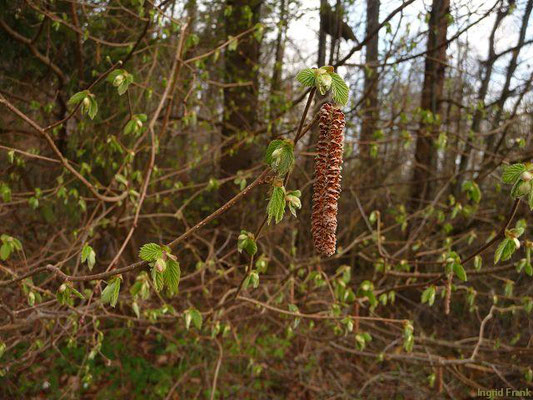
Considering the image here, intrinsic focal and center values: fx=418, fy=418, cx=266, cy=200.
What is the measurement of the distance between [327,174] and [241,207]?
431 centimetres

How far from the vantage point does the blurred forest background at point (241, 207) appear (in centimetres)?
343

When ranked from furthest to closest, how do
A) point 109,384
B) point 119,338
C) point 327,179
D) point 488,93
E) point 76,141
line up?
point 488,93, point 119,338, point 109,384, point 76,141, point 327,179

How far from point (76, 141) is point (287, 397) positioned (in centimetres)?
335

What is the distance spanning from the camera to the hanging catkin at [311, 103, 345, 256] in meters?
1.10

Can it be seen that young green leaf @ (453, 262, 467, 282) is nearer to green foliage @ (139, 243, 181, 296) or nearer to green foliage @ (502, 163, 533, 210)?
green foliage @ (502, 163, 533, 210)

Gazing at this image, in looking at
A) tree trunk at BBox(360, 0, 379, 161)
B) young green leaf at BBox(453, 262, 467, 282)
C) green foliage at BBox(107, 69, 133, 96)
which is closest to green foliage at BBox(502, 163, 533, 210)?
young green leaf at BBox(453, 262, 467, 282)

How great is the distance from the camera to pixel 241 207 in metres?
5.39

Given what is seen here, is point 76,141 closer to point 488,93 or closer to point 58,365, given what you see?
point 58,365

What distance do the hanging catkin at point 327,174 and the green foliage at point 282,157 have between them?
76 millimetres

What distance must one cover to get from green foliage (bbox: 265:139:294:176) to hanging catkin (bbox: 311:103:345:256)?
0.25ft

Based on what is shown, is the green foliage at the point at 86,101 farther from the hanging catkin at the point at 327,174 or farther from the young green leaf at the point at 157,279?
the hanging catkin at the point at 327,174

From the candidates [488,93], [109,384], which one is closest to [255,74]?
[488,93]

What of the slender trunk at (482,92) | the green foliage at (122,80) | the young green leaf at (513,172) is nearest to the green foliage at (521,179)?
the young green leaf at (513,172)

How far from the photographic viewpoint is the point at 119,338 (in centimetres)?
469
